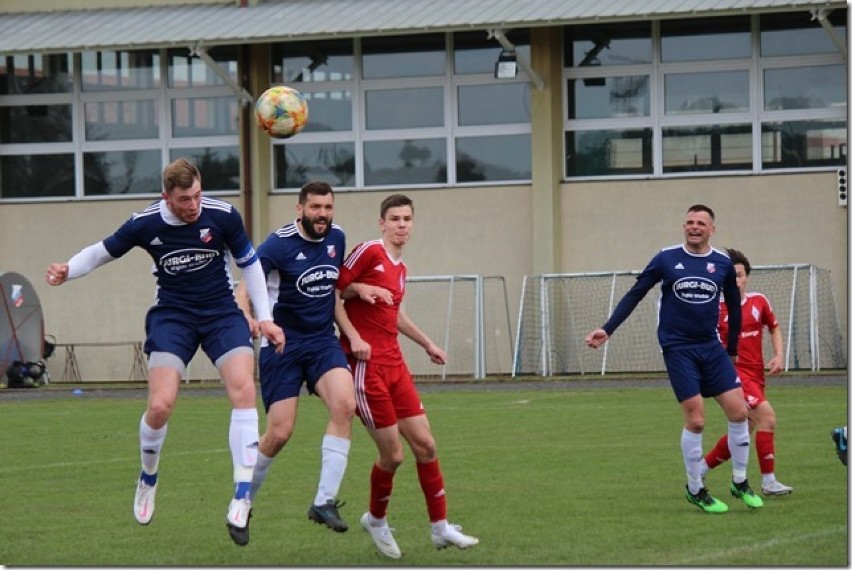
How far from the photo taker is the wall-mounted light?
30.0m

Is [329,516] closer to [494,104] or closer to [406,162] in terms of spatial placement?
[494,104]

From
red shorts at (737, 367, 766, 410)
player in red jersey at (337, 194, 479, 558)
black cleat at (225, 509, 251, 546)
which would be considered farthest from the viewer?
red shorts at (737, 367, 766, 410)

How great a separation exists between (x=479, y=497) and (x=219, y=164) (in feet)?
71.0

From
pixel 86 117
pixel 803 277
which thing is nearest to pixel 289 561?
pixel 803 277

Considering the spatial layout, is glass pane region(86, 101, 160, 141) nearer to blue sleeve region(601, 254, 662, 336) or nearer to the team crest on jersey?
the team crest on jersey

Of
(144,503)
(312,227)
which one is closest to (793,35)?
(312,227)

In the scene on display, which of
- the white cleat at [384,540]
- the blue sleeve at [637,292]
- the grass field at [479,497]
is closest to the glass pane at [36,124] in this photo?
the grass field at [479,497]

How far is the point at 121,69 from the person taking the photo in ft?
110

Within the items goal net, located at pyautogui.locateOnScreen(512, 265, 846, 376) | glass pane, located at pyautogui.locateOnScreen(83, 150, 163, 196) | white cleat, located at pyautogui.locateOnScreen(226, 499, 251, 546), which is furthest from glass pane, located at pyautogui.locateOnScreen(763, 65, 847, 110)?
white cleat, located at pyautogui.locateOnScreen(226, 499, 251, 546)

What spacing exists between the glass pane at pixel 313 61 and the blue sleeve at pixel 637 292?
818 inches

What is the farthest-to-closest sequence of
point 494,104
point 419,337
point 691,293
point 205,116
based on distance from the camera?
point 205,116 → point 494,104 → point 691,293 → point 419,337

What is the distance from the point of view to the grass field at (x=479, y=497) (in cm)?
948

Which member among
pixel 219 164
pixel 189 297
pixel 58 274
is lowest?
pixel 189 297

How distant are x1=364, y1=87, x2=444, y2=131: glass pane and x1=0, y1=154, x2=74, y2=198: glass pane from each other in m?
6.85
